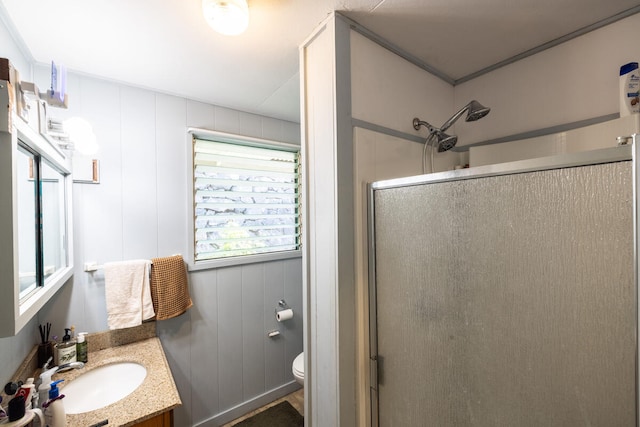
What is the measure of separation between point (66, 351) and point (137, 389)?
498 mm

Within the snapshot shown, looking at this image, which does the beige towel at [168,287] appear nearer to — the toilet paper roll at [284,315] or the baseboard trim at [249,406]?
the toilet paper roll at [284,315]

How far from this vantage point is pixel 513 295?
0.68 meters

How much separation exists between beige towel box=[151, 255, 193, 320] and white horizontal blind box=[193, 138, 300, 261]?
0.19 metres

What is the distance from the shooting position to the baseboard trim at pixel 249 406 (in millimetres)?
1749

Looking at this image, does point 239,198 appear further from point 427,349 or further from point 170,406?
point 427,349

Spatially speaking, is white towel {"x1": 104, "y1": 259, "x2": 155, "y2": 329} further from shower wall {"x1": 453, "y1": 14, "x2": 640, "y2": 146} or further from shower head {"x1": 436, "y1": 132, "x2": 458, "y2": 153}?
shower wall {"x1": 453, "y1": 14, "x2": 640, "y2": 146}

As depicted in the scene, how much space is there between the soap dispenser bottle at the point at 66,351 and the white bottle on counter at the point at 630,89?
2.73m

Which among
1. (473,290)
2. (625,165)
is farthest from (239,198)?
(625,165)

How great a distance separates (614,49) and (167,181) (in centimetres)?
242

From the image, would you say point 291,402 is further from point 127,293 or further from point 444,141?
point 444,141

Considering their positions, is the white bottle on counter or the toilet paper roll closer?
the white bottle on counter

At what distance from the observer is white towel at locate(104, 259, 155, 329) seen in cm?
142

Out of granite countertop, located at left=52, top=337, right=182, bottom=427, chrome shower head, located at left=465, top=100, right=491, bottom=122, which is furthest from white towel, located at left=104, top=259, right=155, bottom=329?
chrome shower head, located at left=465, top=100, right=491, bottom=122

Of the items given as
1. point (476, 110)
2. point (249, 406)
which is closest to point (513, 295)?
point (476, 110)
